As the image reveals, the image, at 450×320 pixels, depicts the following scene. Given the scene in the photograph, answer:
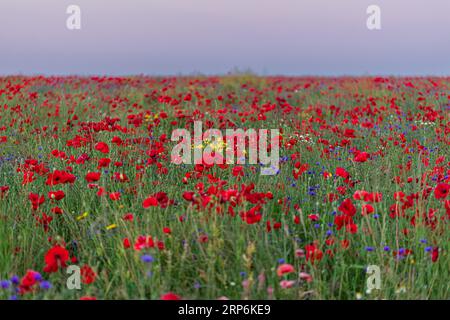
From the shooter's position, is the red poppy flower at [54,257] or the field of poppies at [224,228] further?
the field of poppies at [224,228]

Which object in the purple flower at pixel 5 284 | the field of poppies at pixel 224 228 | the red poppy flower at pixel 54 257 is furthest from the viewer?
the field of poppies at pixel 224 228

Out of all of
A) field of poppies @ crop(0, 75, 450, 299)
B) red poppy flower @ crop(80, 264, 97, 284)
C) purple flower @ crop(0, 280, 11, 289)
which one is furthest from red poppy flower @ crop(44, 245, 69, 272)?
purple flower @ crop(0, 280, 11, 289)

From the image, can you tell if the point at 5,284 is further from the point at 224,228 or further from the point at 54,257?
the point at 224,228

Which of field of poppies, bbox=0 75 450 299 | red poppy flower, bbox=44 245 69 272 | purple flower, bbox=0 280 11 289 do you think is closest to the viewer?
red poppy flower, bbox=44 245 69 272

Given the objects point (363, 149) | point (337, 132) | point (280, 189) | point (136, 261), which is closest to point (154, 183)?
point (280, 189)

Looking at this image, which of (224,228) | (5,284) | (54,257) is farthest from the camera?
(224,228)

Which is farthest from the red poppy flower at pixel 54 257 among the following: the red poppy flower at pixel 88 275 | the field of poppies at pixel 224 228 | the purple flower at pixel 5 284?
the purple flower at pixel 5 284

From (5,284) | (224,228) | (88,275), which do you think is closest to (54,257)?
(88,275)

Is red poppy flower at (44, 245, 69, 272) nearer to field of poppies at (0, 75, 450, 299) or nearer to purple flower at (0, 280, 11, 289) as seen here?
field of poppies at (0, 75, 450, 299)

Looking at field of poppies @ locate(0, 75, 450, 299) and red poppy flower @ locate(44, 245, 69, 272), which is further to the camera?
field of poppies @ locate(0, 75, 450, 299)

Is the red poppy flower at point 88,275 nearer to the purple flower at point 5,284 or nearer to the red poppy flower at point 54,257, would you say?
the red poppy flower at point 54,257

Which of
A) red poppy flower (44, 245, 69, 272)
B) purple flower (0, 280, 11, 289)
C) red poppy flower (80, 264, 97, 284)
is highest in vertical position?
red poppy flower (44, 245, 69, 272)

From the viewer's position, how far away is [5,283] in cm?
250

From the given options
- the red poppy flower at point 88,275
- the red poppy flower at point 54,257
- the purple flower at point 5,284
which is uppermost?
the red poppy flower at point 54,257
